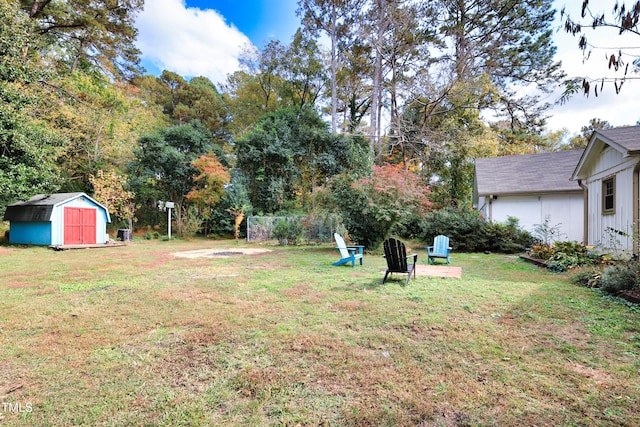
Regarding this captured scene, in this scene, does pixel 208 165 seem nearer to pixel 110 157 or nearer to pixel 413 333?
pixel 110 157

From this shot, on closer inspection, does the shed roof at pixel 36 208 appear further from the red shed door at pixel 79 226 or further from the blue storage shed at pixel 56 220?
the red shed door at pixel 79 226

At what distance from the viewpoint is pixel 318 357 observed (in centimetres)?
266

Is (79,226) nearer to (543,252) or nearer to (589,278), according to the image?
(589,278)

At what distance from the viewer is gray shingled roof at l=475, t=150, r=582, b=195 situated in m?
12.1

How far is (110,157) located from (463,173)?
2150 cm

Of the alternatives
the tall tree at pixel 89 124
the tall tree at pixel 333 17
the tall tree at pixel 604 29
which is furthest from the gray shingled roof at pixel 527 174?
the tall tree at pixel 89 124

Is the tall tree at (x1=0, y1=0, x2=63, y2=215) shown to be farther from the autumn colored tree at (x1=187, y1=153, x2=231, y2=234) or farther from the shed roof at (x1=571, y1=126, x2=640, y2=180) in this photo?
the shed roof at (x1=571, y1=126, x2=640, y2=180)

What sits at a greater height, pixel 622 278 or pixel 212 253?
pixel 622 278

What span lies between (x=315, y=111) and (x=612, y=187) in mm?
17285

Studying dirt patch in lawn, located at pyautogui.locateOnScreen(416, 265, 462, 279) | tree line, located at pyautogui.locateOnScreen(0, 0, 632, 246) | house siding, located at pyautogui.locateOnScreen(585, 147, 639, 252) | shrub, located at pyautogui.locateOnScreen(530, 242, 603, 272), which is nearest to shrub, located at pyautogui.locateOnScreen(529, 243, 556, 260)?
shrub, located at pyautogui.locateOnScreen(530, 242, 603, 272)

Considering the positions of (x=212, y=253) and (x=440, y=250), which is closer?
(x=440, y=250)

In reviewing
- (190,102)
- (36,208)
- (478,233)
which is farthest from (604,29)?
(190,102)

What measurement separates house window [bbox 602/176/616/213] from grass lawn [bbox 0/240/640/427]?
12.2ft

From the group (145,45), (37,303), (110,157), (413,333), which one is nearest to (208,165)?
(110,157)
